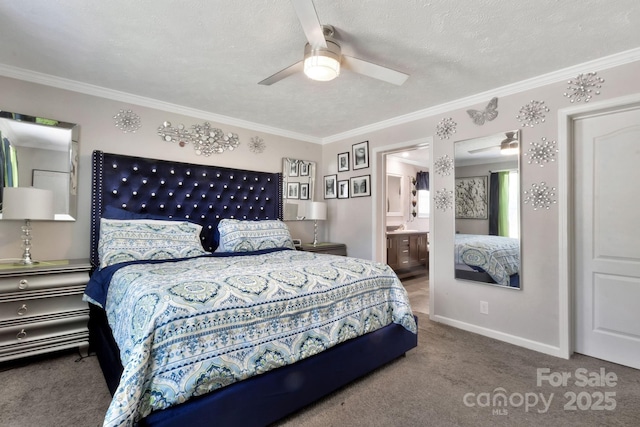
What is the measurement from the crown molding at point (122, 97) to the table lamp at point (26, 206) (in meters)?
1.02

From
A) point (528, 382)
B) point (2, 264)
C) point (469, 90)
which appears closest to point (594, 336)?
point (528, 382)

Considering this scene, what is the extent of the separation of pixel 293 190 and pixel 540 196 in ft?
9.47

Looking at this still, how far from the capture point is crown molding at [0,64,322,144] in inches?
102

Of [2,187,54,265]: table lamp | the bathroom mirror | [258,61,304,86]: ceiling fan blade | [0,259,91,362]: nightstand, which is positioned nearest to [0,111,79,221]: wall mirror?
[2,187,54,265]: table lamp

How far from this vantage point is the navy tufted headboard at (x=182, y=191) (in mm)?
2916

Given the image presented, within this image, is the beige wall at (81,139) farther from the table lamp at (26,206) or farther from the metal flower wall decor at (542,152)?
the metal flower wall decor at (542,152)

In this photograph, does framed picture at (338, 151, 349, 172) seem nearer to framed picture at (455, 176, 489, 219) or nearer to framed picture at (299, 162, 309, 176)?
framed picture at (299, 162, 309, 176)

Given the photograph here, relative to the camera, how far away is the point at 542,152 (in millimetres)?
2625

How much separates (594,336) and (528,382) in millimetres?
875

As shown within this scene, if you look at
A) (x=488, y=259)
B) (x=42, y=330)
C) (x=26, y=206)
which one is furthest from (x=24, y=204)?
(x=488, y=259)

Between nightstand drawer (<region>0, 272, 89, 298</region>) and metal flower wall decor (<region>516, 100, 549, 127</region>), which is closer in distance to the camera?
nightstand drawer (<region>0, 272, 89, 298</region>)

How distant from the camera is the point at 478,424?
5.58 feet

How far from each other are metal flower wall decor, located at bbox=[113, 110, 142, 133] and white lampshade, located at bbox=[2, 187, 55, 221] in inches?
38.9

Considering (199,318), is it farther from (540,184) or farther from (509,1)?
(540,184)
